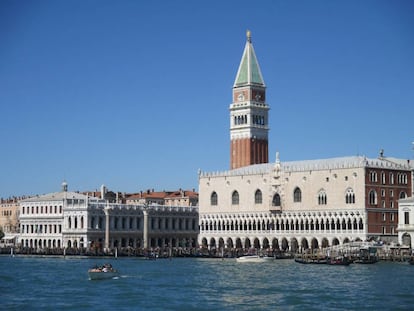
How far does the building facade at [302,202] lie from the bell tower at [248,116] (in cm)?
572

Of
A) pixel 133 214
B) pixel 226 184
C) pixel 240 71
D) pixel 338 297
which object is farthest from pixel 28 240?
pixel 338 297

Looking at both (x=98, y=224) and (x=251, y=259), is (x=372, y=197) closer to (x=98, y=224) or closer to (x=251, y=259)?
(x=251, y=259)

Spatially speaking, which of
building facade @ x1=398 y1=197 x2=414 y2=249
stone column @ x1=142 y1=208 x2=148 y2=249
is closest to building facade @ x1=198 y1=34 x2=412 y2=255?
building facade @ x1=398 y1=197 x2=414 y2=249

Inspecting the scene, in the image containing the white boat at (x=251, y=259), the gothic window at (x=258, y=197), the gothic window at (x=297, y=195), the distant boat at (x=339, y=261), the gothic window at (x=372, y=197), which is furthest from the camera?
the gothic window at (x=258, y=197)

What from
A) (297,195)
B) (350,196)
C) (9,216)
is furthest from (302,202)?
(9,216)

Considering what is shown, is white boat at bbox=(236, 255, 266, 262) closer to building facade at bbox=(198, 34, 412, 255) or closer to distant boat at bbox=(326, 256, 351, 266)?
distant boat at bbox=(326, 256, 351, 266)

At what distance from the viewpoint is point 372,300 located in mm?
51875

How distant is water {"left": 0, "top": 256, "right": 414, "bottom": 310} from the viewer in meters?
50.5

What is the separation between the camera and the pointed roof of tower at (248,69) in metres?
125

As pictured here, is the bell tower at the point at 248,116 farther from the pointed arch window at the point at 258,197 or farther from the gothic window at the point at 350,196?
the gothic window at the point at 350,196

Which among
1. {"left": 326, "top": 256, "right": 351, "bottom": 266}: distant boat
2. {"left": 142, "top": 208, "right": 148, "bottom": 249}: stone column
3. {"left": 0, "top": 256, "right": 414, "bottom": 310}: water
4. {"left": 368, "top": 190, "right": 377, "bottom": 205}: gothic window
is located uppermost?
A: {"left": 368, "top": 190, "right": 377, "bottom": 205}: gothic window

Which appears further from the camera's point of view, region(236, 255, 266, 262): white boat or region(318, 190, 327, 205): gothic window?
region(318, 190, 327, 205): gothic window

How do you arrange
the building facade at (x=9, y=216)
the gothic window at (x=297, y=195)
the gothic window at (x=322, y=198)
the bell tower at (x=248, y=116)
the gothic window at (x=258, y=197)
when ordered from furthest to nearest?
the building facade at (x=9, y=216) < the bell tower at (x=248, y=116) < the gothic window at (x=258, y=197) < the gothic window at (x=297, y=195) < the gothic window at (x=322, y=198)

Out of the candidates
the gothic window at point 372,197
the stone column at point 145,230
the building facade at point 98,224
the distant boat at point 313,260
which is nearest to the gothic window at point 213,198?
the building facade at point 98,224
